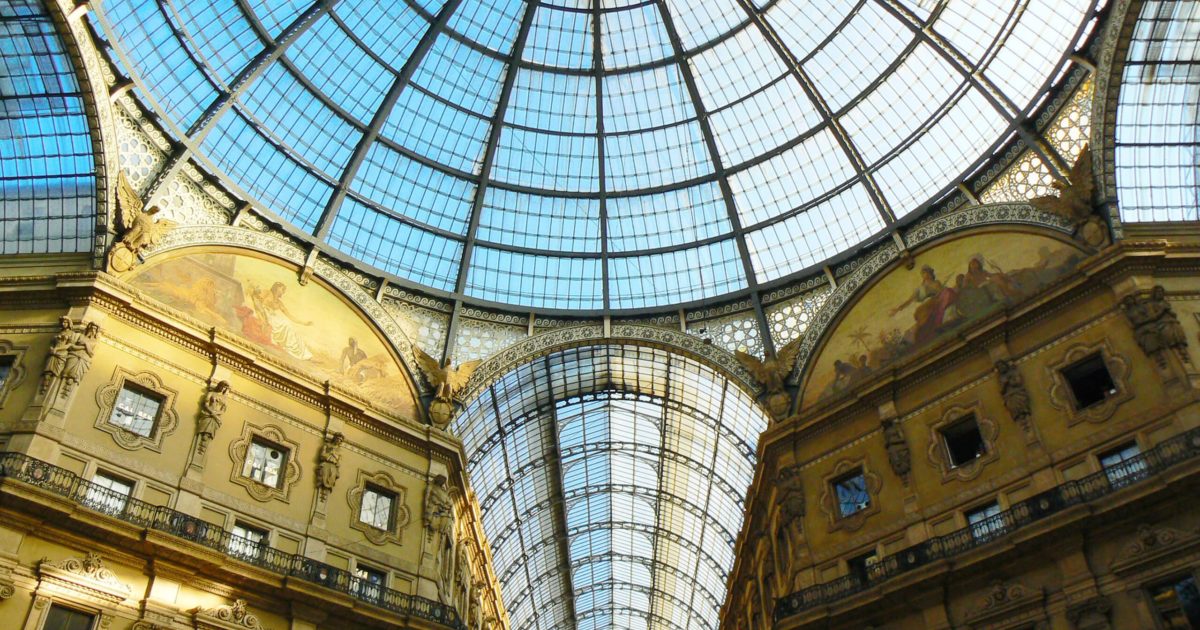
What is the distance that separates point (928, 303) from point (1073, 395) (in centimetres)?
630

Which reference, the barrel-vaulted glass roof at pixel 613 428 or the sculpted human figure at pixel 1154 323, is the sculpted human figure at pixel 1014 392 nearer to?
the sculpted human figure at pixel 1154 323

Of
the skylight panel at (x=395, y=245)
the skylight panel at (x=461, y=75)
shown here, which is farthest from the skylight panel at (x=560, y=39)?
the skylight panel at (x=395, y=245)

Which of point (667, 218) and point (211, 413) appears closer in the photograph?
point (211, 413)

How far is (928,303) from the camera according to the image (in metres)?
29.4

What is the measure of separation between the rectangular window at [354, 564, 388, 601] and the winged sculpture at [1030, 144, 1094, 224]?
2331cm

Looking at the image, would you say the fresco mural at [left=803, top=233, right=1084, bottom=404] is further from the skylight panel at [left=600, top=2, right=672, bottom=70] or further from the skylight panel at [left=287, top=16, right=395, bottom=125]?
the skylight panel at [left=287, top=16, right=395, bottom=125]

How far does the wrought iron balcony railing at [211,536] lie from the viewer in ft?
69.7

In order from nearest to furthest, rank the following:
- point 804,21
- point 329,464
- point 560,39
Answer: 1. point 329,464
2. point 804,21
3. point 560,39

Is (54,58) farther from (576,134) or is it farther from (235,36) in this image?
(576,134)

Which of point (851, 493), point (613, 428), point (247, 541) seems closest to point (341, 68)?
point (247, 541)

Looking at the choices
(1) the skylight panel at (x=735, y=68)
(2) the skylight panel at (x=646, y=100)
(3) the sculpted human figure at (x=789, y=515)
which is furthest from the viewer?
(2) the skylight panel at (x=646, y=100)

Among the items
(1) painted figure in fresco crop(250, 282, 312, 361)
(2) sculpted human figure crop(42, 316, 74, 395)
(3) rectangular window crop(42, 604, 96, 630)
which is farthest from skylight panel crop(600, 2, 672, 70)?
(3) rectangular window crop(42, 604, 96, 630)

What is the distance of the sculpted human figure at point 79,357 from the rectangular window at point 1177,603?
2740cm

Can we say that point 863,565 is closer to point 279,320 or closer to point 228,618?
point 228,618
